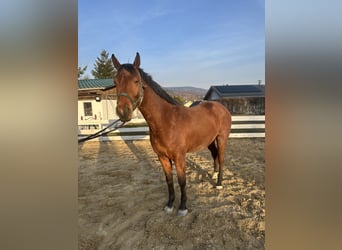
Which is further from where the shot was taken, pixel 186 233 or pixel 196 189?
pixel 196 189

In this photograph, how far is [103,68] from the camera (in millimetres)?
28453

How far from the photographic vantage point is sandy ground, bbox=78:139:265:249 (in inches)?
80.8

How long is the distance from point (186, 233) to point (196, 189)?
112cm

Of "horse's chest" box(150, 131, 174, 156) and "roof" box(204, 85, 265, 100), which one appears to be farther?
"roof" box(204, 85, 265, 100)

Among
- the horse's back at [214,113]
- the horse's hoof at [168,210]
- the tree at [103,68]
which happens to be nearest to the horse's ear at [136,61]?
the horse's back at [214,113]

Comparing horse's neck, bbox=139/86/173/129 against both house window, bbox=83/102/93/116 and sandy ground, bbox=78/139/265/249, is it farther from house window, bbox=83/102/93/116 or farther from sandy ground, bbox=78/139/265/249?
house window, bbox=83/102/93/116

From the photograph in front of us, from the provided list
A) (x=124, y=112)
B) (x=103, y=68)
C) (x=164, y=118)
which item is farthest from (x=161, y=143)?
(x=103, y=68)

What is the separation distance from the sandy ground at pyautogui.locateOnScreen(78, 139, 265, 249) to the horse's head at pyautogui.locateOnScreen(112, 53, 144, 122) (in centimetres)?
117

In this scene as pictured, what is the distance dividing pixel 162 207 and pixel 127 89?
1533 millimetres

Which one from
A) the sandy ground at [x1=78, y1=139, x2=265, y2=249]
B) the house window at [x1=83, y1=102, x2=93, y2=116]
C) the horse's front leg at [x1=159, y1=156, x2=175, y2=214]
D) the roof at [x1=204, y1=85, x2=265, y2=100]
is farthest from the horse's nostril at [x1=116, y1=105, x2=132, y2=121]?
the roof at [x1=204, y1=85, x2=265, y2=100]

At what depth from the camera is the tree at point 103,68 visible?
27.7m
